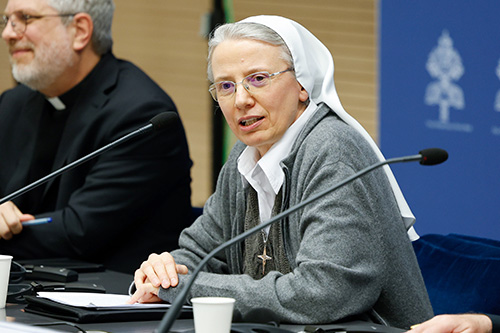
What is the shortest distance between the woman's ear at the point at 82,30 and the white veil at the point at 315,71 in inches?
61.8

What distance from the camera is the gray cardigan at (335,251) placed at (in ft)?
6.69

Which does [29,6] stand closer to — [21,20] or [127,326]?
[21,20]

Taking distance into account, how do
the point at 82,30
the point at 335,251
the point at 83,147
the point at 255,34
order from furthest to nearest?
the point at 82,30 → the point at 83,147 → the point at 255,34 → the point at 335,251

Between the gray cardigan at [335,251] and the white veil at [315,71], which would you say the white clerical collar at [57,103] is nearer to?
the white veil at [315,71]

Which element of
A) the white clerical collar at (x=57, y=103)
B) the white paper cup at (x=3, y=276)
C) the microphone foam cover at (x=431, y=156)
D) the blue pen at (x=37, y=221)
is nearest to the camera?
the microphone foam cover at (x=431, y=156)

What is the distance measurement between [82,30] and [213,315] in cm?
246

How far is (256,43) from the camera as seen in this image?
2367 mm

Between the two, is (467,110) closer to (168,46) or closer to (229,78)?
(229,78)

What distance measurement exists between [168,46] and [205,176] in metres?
1.18

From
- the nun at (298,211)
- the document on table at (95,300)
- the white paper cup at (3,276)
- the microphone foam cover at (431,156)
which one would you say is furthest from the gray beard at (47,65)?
the microphone foam cover at (431,156)

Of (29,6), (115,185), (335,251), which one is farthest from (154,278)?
(29,6)

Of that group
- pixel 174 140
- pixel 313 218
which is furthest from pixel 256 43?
pixel 174 140

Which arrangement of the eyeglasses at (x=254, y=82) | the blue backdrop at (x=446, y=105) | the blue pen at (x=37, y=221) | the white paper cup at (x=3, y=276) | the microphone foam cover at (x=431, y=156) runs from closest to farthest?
1. the microphone foam cover at (x=431, y=156)
2. the white paper cup at (x=3, y=276)
3. the eyeglasses at (x=254, y=82)
4. the blue pen at (x=37, y=221)
5. the blue backdrop at (x=446, y=105)

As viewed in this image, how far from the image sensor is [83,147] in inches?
139
